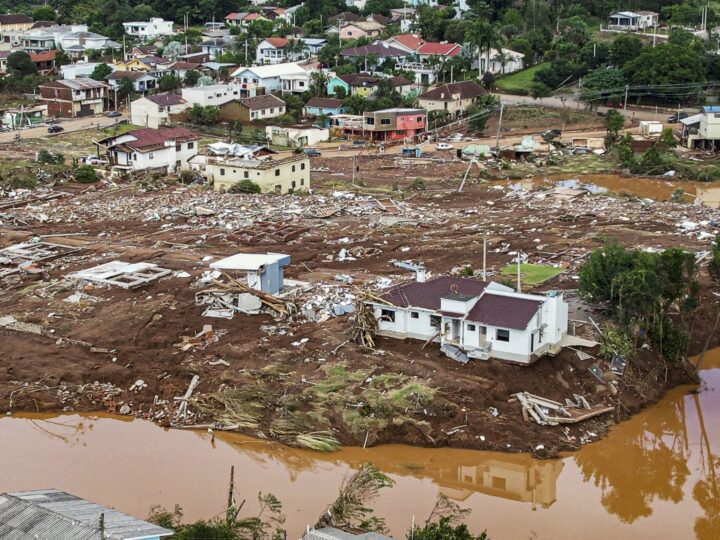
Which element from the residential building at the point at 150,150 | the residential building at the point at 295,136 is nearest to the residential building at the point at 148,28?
the residential building at the point at 295,136

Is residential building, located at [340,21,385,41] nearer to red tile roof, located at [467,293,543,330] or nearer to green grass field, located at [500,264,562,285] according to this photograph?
green grass field, located at [500,264,562,285]

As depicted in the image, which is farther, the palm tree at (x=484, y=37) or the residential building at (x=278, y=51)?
the residential building at (x=278, y=51)

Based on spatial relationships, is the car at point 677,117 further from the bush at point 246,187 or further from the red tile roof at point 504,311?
the red tile roof at point 504,311

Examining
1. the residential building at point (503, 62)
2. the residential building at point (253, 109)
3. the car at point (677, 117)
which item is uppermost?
the residential building at point (503, 62)

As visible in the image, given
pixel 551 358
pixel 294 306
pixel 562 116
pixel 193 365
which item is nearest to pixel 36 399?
pixel 193 365

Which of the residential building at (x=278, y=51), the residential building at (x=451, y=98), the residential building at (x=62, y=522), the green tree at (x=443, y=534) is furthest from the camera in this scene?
the residential building at (x=278, y=51)

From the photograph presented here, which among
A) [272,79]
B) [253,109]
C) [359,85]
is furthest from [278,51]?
[253,109]

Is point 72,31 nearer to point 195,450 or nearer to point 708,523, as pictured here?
point 195,450
